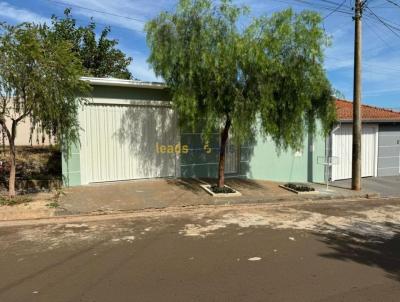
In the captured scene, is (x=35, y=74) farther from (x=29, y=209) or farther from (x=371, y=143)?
(x=371, y=143)

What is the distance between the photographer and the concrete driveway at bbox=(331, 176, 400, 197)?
563 inches

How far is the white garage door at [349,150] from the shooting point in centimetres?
1684

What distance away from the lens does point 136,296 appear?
4590mm

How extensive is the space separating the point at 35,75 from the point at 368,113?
1510cm

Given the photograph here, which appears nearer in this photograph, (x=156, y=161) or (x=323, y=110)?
(x=323, y=110)

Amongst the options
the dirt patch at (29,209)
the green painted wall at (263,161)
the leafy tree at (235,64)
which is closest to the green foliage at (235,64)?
the leafy tree at (235,64)

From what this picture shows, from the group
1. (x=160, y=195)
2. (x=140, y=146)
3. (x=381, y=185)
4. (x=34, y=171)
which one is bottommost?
(x=381, y=185)

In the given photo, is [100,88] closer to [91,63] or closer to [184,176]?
[184,176]

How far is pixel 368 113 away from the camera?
61.5ft

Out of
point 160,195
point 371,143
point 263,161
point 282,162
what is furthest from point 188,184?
point 371,143

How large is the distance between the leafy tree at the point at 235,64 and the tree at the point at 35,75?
8.62 feet

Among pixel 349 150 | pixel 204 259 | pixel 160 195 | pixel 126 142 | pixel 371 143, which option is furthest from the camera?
pixel 371 143

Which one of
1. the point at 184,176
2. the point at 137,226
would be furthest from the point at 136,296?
the point at 184,176

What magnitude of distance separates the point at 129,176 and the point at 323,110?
643 cm
